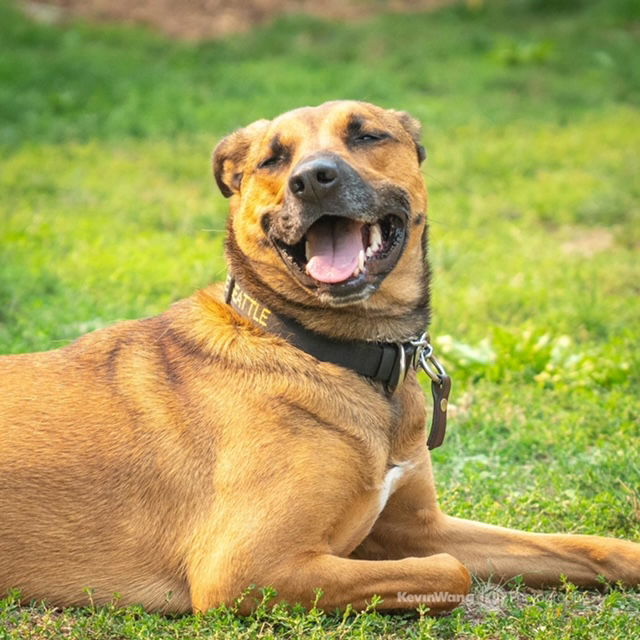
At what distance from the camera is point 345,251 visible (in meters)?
4.14

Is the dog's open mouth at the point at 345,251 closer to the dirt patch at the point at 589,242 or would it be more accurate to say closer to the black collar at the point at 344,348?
the black collar at the point at 344,348

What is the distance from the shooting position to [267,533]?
3619 millimetres

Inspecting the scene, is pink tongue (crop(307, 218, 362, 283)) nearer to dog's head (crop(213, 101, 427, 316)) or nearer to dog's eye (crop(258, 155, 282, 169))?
dog's head (crop(213, 101, 427, 316))

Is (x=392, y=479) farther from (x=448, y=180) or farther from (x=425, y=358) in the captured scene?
(x=448, y=180)

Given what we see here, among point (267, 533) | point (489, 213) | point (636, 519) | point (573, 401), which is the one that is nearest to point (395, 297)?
point (267, 533)

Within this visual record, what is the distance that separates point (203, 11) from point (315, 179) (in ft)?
44.8

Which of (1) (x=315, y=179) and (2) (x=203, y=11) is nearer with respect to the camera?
(1) (x=315, y=179)

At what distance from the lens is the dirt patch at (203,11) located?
16.4 metres

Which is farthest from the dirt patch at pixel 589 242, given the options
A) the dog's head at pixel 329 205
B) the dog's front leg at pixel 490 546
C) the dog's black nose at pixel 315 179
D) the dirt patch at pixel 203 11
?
the dirt patch at pixel 203 11

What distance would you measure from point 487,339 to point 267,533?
3242 millimetres

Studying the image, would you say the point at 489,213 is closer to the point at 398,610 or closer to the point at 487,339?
the point at 487,339

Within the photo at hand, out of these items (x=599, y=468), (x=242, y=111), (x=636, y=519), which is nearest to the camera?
(x=636, y=519)

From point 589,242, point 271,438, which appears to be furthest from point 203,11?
point 271,438

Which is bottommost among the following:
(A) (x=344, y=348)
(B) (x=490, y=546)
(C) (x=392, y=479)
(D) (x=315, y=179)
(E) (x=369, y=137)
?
(B) (x=490, y=546)
